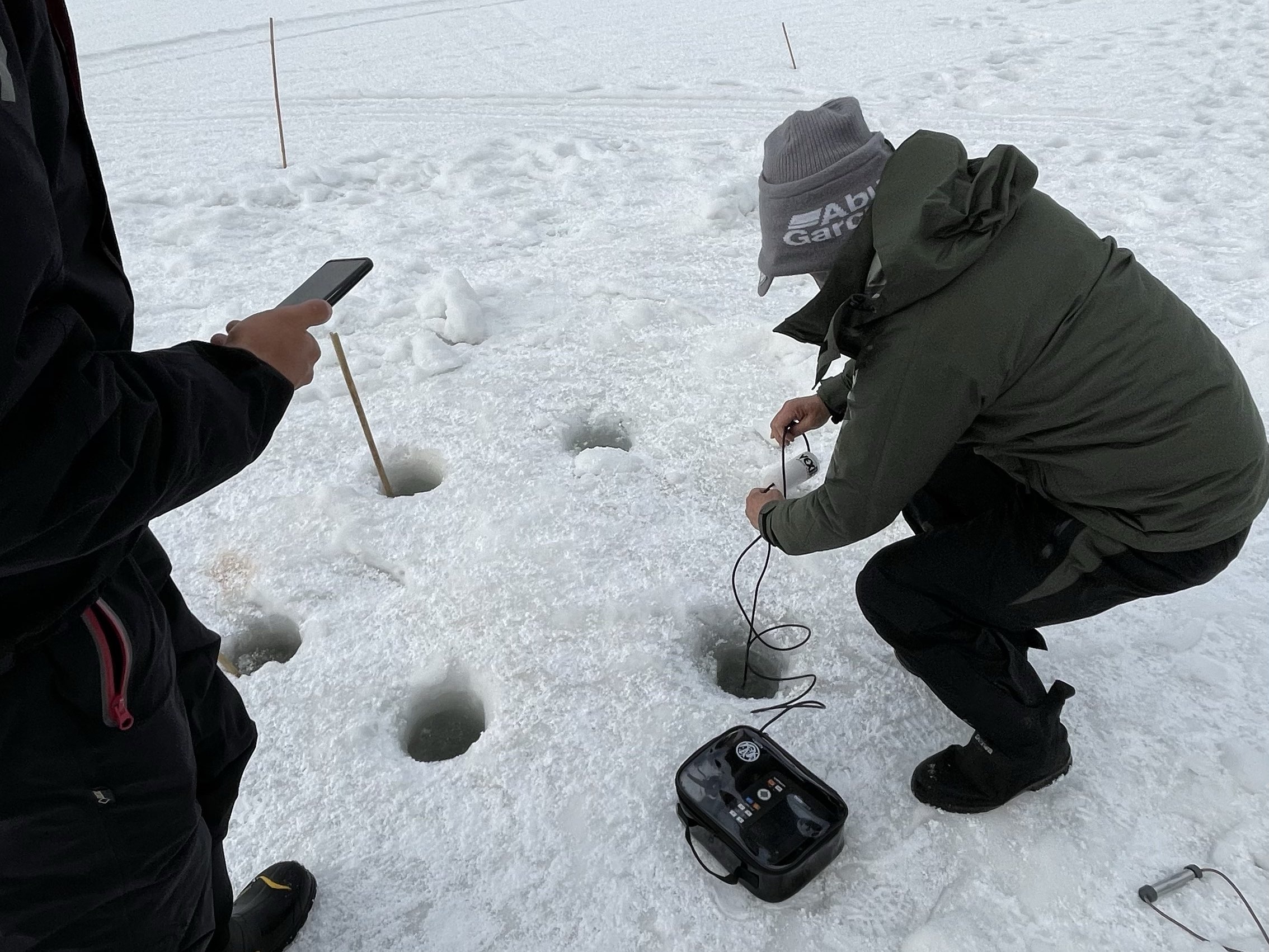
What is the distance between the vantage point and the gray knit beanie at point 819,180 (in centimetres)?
155

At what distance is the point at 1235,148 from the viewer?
4.66 m

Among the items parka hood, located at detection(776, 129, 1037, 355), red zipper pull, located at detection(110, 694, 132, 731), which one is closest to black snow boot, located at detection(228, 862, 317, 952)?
red zipper pull, located at detection(110, 694, 132, 731)

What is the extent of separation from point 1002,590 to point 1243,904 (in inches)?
29.7

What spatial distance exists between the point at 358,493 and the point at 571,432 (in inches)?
30.3

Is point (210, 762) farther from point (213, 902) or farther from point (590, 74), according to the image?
point (590, 74)

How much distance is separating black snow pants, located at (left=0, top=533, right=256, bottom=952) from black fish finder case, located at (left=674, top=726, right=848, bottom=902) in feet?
3.09

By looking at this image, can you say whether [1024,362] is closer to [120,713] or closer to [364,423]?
[120,713]

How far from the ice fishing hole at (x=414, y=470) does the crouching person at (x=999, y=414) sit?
4.83ft

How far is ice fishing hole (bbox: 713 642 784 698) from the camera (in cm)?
224

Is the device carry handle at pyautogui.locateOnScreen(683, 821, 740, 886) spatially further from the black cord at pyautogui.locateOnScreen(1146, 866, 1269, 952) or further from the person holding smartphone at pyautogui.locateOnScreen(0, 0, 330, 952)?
the person holding smartphone at pyautogui.locateOnScreen(0, 0, 330, 952)

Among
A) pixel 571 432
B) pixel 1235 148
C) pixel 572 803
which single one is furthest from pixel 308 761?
pixel 1235 148

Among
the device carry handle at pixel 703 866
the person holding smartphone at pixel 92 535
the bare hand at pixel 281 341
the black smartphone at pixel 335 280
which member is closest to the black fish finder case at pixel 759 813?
the device carry handle at pixel 703 866

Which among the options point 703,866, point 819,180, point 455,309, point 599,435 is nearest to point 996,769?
point 703,866

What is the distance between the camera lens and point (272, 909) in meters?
1.67
